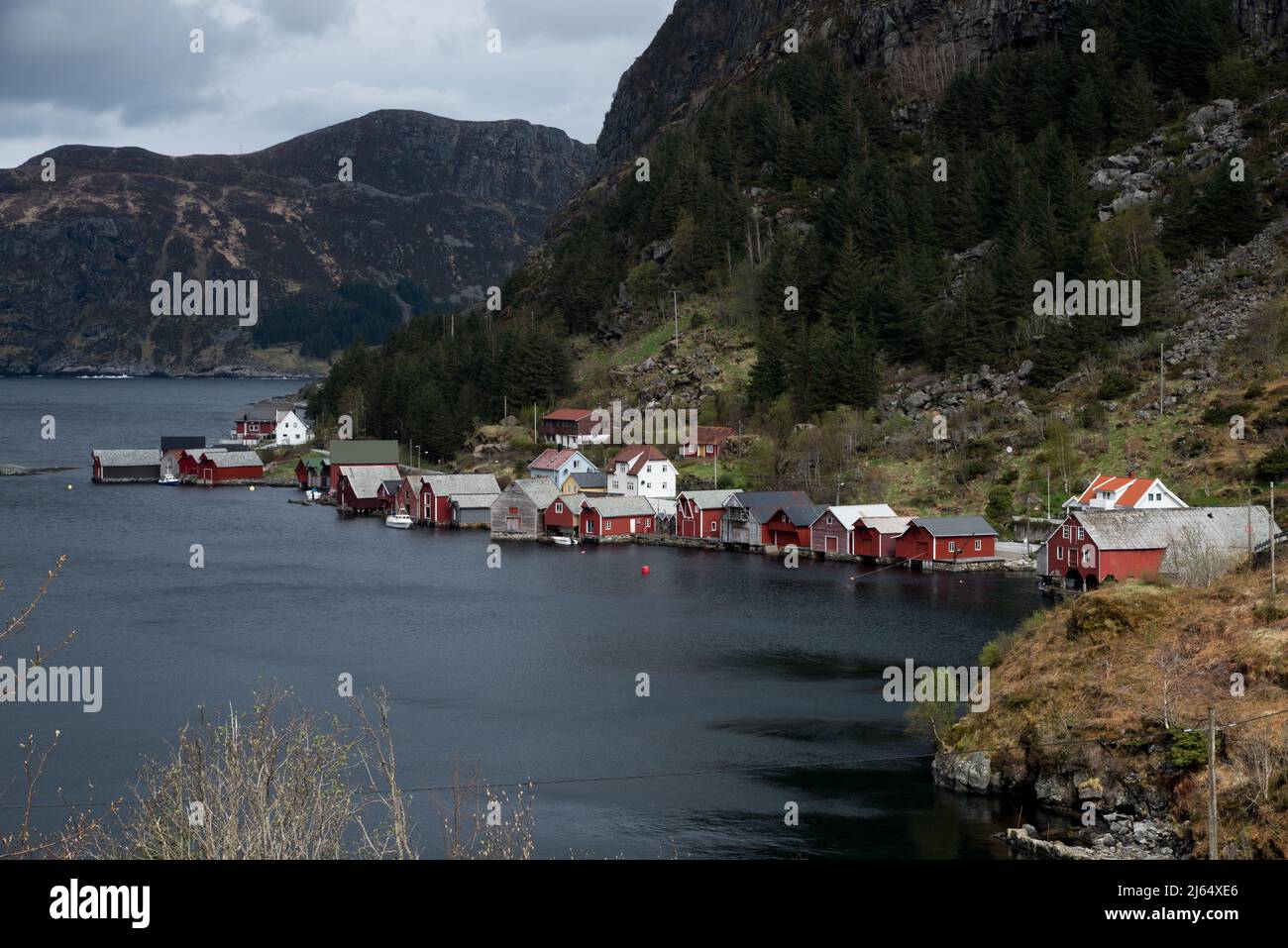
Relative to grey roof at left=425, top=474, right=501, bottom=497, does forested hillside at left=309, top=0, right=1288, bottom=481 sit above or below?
above

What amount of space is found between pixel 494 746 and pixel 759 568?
111 ft

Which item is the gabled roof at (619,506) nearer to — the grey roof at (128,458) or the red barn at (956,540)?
the red barn at (956,540)

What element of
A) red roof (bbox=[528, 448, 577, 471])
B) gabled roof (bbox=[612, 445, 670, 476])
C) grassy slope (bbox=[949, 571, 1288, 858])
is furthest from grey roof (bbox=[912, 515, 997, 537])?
red roof (bbox=[528, 448, 577, 471])

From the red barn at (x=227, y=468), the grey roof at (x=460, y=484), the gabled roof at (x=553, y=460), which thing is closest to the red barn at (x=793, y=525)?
the gabled roof at (x=553, y=460)

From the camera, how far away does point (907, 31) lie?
446 feet

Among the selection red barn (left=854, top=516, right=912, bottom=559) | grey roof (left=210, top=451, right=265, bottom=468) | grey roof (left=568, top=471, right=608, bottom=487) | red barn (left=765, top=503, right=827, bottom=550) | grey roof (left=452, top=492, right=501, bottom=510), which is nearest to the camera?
red barn (left=854, top=516, right=912, bottom=559)

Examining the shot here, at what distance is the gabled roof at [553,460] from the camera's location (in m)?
91.8

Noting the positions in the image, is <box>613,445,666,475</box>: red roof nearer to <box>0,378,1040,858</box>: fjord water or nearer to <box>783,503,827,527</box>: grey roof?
<box>0,378,1040,858</box>: fjord water

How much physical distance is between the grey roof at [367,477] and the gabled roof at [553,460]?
10.7m

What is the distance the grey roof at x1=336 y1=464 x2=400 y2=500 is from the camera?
96281mm

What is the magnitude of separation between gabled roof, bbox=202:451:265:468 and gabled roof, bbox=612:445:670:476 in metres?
40.2

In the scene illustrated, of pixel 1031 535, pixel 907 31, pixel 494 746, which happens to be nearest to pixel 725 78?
pixel 907 31

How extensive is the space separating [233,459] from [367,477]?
74.6ft
